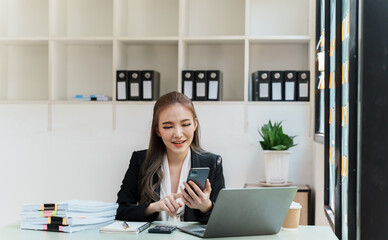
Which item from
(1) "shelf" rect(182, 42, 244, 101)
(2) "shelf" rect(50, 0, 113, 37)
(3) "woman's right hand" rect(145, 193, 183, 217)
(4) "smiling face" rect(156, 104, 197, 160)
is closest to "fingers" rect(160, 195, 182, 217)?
(3) "woman's right hand" rect(145, 193, 183, 217)

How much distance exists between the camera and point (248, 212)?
1.91 metres

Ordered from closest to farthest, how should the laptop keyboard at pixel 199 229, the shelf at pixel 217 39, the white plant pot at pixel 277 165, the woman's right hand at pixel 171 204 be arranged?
the laptop keyboard at pixel 199 229 < the woman's right hand at pixel 171 204 < the white plant pot at pixel 277 165 < the shelf at pixel 217 39

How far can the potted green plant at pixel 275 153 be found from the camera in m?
4.04

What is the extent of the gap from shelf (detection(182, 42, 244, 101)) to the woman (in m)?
1.86

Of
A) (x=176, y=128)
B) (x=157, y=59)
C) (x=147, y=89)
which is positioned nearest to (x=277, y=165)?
(x=147, y=89)

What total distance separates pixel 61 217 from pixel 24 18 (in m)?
3.15

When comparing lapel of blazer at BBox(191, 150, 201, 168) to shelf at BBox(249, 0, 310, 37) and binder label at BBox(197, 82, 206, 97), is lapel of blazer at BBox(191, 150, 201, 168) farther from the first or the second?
shelf at BBox(249, 0, 310, 37)

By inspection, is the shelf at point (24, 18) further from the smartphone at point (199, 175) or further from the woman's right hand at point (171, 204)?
the smartphone at point (199, 175)

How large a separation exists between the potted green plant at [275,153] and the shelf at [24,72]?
196 centimetres

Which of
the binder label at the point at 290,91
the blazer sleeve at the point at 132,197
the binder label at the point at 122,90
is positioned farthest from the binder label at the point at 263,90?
the blazer sleeve at the point at 132,197

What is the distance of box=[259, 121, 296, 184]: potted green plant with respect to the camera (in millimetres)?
4035

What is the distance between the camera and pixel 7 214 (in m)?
4.54

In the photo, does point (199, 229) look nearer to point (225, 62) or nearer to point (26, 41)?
point (225, 62)

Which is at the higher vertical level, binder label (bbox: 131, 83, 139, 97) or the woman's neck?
binder label (bbox: 131, 83, 139, 97)
